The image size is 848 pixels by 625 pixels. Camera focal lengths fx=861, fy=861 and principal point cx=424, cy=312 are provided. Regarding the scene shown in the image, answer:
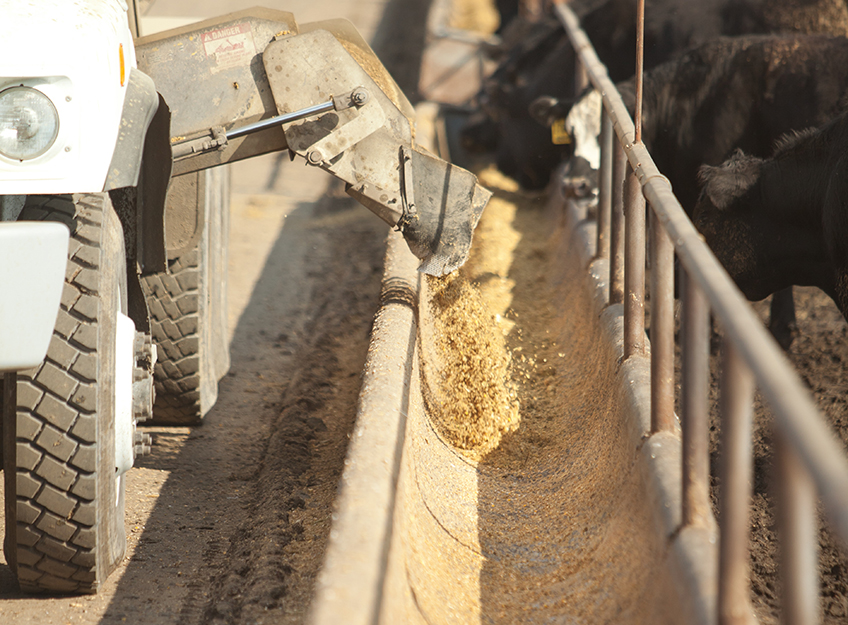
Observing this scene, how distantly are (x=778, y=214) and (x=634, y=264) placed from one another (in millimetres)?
1153

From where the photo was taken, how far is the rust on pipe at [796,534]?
123 centimetres

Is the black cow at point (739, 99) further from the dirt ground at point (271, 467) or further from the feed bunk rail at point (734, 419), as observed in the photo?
the feed bunk rail at point (734, 419)

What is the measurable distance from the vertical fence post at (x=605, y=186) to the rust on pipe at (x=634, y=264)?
1149mm

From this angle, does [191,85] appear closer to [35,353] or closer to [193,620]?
[35,353]

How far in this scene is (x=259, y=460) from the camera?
11.5ft

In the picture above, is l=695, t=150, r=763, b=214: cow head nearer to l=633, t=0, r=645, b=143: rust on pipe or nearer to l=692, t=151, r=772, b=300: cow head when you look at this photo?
l=692, t=151, r=772, b=300: cow head

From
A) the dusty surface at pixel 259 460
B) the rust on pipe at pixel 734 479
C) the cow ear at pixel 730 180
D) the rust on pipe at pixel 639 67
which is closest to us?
the rust on pipe at pixel 734 479

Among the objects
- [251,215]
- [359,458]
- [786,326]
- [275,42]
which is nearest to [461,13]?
[251,215]

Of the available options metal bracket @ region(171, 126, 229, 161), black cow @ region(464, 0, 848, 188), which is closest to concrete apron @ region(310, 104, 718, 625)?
metal bracket @ region(171, 126, 229, 161)

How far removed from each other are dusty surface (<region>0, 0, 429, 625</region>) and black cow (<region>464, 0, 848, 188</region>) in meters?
1.78

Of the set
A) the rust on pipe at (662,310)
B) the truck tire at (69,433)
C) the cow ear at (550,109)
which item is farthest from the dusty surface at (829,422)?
the cow ear at (550,109)

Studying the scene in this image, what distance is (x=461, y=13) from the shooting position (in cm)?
1722

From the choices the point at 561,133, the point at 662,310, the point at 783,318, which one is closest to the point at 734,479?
the point at 662,310

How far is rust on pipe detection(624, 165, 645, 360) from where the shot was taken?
119 inches
